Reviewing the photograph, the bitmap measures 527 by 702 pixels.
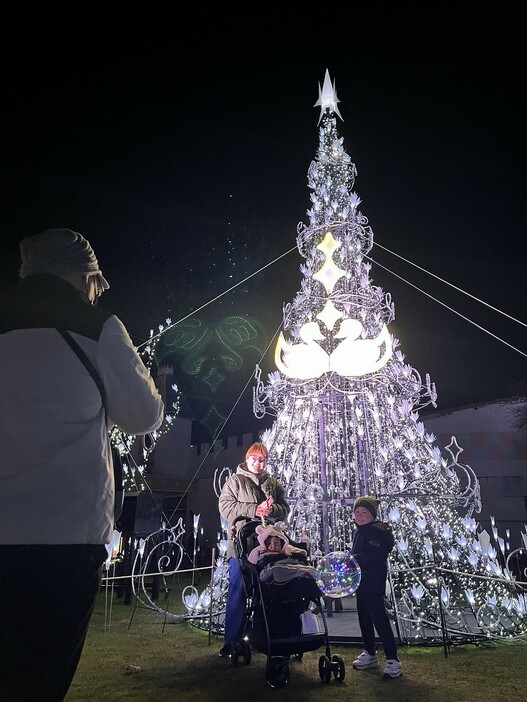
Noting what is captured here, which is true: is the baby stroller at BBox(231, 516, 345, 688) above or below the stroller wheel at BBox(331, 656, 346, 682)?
above

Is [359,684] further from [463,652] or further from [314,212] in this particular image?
[314,212]

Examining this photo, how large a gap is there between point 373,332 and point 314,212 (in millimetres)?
2427

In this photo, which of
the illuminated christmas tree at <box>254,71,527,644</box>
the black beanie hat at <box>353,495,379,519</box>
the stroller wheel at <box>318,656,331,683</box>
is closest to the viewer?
the stroller wheel at <box>318,656,331,683</box>

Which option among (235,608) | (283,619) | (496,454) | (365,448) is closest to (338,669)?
(283,619)

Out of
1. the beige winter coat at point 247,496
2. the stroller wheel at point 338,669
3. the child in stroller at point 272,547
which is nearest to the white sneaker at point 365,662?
the stroller wheel at point 338,669

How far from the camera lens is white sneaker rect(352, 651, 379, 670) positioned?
12.7 ft

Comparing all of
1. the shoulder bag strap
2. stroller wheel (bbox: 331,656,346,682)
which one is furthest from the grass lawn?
the shoulder bag strap

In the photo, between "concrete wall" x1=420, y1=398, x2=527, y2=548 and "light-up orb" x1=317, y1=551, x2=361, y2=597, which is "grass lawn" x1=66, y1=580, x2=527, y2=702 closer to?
"light-up orb" x1=317, y1=551, x2=361, y2=597

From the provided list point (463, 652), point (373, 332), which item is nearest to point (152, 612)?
point (463, 652)

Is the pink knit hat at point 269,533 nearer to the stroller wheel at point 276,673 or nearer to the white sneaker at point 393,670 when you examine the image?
the stroller wheel at point 276,673

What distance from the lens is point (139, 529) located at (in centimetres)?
974

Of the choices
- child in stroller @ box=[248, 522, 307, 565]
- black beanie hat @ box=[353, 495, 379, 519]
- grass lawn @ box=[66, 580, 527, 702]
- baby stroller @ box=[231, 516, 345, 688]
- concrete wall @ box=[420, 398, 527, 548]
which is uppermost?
concrete wall @ box=[420, 398, 527, 548]

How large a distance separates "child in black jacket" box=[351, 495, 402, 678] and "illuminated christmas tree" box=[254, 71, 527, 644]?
3.37 feet

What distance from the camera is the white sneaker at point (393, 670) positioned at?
11.9 ft
